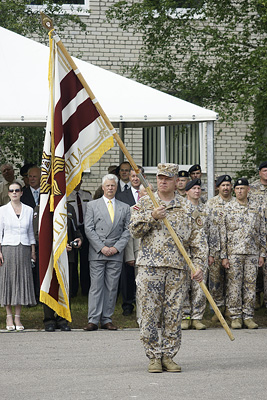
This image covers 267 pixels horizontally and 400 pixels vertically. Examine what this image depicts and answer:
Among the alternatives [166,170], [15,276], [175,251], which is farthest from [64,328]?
[166,170]

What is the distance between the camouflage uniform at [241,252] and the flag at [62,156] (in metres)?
3.11

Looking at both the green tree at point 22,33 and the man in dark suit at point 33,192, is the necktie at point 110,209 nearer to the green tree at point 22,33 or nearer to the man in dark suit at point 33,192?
the man in dark suit at point 33,192

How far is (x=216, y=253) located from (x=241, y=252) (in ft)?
1.34

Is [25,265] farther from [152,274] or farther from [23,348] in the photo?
[152,274]

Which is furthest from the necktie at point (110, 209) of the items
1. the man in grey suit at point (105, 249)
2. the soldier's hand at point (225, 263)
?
the soldier's hand at point (225, 263)

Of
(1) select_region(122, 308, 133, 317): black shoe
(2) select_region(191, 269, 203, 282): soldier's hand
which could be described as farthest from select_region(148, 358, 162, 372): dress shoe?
(1) select_region(122, 308, 133, 317): black shoe

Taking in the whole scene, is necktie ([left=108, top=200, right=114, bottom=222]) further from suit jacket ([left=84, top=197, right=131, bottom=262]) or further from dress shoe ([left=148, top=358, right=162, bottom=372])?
dress shoe ([left=148, top=358, right=162, bottom=372])

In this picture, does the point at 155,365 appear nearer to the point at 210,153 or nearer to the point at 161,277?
the point at 161,277

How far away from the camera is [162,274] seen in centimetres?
831

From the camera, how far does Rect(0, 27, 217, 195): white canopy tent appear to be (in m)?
12.4

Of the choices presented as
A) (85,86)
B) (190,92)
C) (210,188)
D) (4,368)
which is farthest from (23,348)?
(190,92)

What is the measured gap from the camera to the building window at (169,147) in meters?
21.7

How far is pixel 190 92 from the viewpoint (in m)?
16.7

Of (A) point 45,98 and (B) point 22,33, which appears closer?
(A) point 45,98
